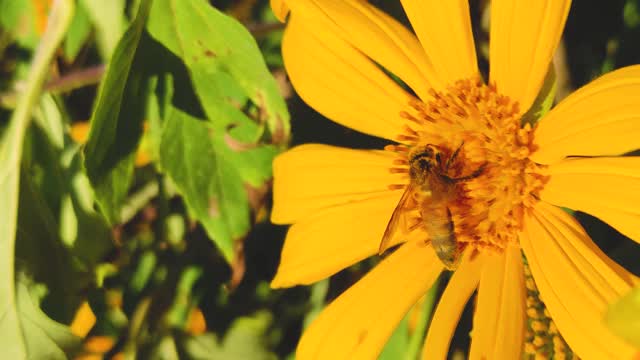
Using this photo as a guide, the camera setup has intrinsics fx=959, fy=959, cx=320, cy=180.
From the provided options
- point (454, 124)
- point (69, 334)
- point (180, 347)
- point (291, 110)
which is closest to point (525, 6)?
point (454, 124)

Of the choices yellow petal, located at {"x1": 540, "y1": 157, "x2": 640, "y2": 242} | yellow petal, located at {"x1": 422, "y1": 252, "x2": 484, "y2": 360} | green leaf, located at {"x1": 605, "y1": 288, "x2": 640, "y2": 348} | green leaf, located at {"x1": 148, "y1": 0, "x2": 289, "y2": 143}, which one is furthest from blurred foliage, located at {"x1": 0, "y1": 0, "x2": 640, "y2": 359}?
green leaf, located at {"x1": 605, "y1": 288, "x2": 640, "y2": 348}

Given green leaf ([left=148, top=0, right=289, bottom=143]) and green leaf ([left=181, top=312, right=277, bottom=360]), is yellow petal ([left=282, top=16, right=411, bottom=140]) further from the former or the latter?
green leaf ([left=181, top=312, right=277, bottom=360])

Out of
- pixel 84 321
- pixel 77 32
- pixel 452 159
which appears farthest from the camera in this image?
pixel 84 321

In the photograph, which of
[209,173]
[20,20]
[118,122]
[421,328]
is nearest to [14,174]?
[118,122]

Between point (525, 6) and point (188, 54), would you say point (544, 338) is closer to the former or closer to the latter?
point (525, 6)

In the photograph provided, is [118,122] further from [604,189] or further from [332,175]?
[604,189]

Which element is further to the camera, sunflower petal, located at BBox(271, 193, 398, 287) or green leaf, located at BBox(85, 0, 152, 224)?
sunflower petal, located at BBox(271, 193, 398, 287)
